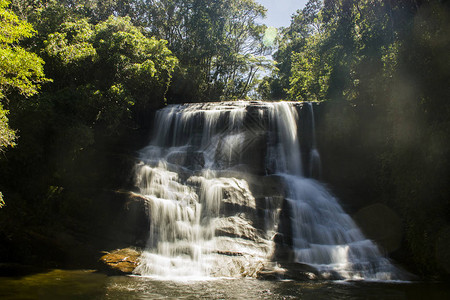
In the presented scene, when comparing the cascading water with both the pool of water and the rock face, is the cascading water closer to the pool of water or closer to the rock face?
the rock face

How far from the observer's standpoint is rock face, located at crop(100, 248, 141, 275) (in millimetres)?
9172

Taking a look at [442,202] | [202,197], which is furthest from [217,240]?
[442,202]

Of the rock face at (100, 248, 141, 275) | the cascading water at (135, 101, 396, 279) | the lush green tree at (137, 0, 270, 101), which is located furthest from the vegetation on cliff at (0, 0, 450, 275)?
the lush green tree at (137, 0, 270, 101)

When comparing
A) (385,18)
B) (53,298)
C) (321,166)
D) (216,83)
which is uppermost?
(216,83)

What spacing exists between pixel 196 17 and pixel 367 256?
25.4 m

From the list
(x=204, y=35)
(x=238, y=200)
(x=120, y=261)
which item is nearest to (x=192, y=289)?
(x=120, y=261)

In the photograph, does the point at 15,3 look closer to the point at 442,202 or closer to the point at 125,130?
the point at 125,130

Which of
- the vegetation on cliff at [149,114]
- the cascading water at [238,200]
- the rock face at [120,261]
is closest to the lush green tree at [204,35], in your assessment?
the vegetation on cliff at [149,114]

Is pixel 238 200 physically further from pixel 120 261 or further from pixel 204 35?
pixel 204 35

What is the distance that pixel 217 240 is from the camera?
1051cm

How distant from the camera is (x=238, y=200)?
12.1 meters

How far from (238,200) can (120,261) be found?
474cm

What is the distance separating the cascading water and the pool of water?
88 centimetres

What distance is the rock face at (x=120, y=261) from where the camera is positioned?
30.1 ft
